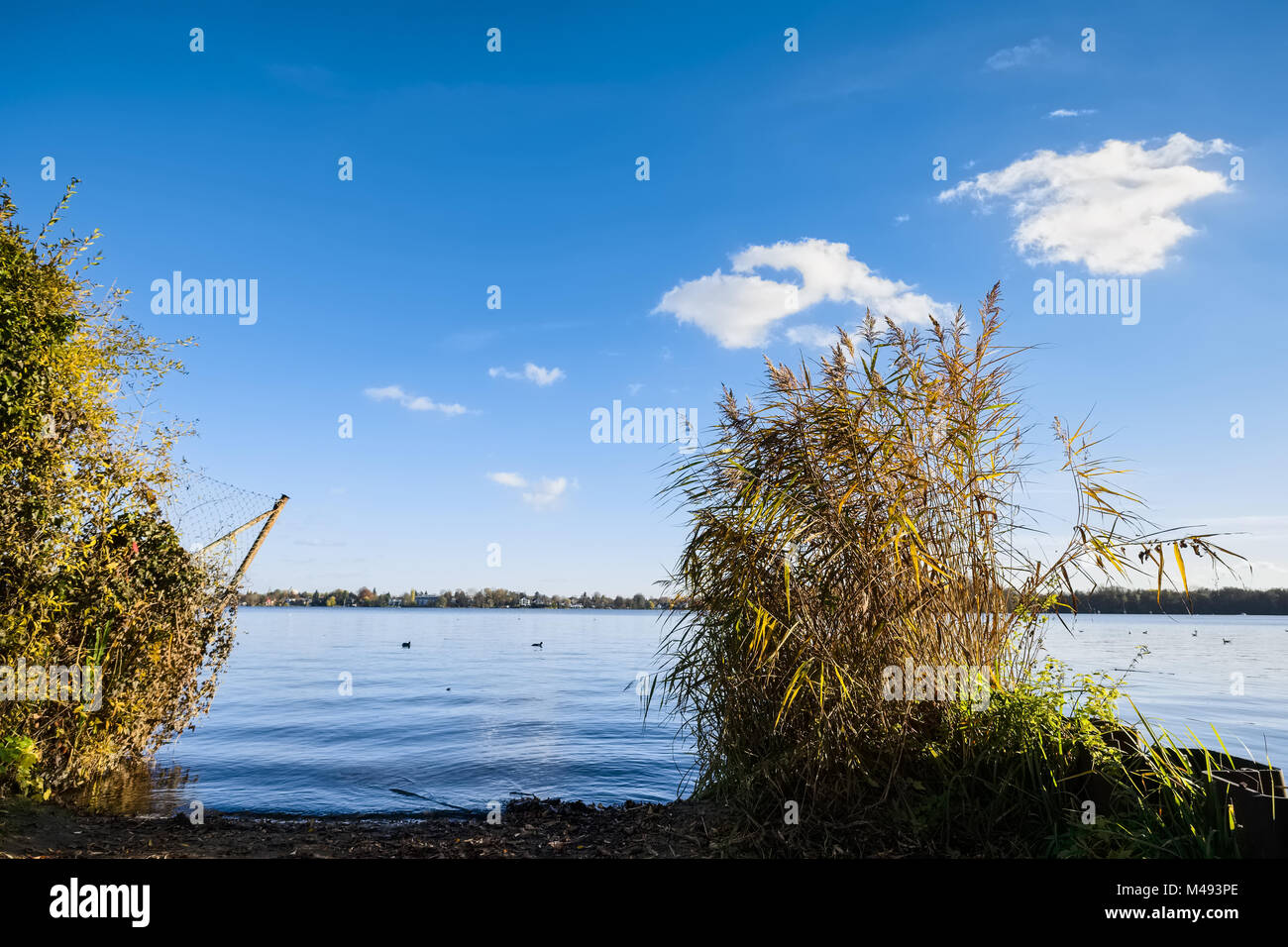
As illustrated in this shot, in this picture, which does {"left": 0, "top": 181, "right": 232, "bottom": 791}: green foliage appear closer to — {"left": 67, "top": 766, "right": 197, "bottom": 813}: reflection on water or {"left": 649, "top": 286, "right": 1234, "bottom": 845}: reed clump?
{"left": 67, "top": 766, "right": 197, "bottom": 813}: reflection on water

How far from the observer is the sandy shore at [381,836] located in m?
5.58

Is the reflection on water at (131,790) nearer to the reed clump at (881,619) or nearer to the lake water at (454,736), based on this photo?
the lake water at (454,736)

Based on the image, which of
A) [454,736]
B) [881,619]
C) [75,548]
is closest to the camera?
[881,619]

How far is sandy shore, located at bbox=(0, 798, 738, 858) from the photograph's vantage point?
5578 mm

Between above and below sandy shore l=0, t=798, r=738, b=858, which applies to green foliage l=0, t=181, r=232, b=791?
above

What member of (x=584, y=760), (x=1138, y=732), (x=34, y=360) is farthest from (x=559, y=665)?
(x=1138, y=732)

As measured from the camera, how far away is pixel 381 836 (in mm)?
6582

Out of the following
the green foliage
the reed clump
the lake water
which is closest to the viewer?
the reed clump

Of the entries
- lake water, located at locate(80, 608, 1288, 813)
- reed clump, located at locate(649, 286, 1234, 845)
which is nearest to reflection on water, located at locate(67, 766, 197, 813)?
lake water, located at locate(80, 608, 1288, 813)

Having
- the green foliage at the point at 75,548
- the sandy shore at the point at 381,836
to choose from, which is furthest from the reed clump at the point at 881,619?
the green foliage at the point at 75,548

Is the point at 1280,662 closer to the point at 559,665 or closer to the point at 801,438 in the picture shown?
the point at 559,665

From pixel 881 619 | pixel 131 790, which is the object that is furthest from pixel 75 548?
pixel 881 619

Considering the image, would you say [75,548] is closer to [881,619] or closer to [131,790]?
[131,790]
